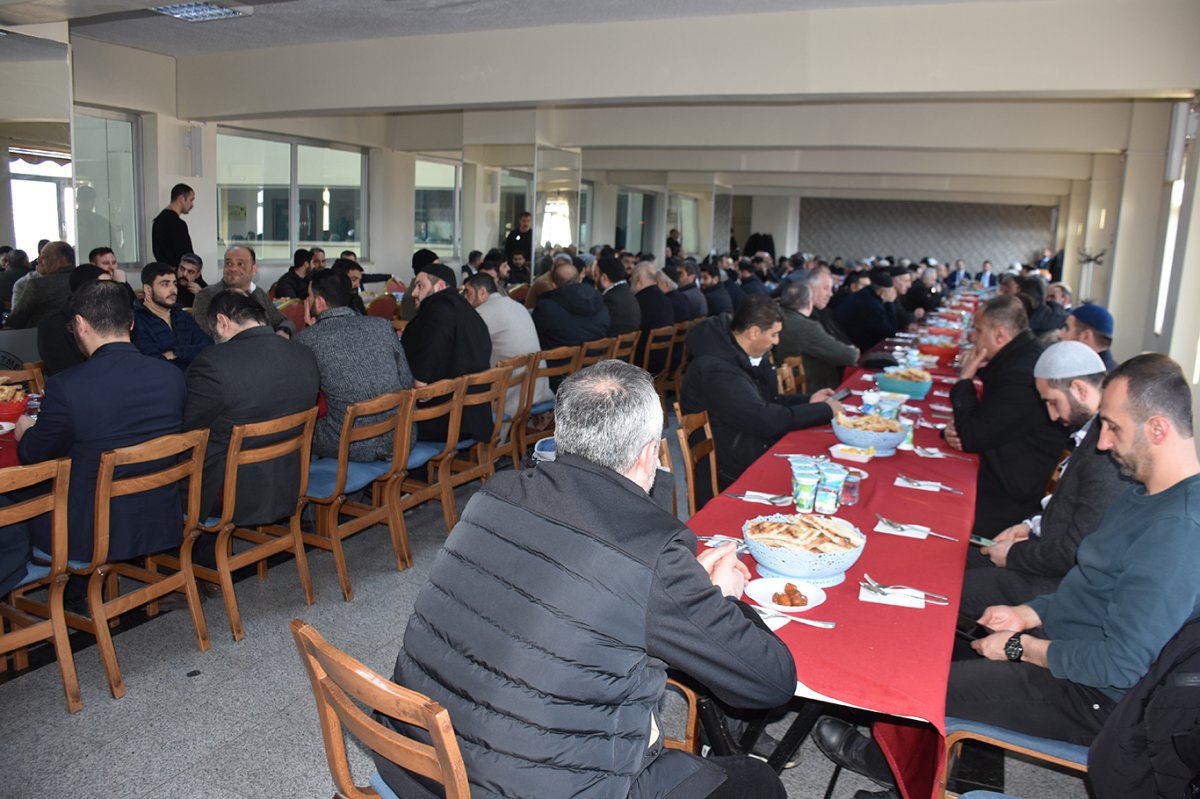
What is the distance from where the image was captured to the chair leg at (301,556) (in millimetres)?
3441

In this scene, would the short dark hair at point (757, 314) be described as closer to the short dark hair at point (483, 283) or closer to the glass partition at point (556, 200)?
the short dark hair at point (483, 283)

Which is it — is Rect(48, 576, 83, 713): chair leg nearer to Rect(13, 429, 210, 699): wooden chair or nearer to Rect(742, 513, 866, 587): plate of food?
Rect(13, 429, 210, 699): wooden chair

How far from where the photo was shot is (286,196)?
11.2 m

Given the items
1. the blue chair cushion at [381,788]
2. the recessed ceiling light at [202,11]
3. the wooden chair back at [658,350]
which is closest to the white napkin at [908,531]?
the blue chair cushion at [381,788]

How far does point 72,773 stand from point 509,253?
832 centimetres

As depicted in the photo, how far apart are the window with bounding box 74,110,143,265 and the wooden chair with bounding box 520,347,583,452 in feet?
17.5

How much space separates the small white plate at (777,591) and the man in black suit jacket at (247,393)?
6.52ft

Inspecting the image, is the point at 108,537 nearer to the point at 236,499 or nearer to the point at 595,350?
the point at 236,499

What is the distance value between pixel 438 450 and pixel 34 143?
3525 mm

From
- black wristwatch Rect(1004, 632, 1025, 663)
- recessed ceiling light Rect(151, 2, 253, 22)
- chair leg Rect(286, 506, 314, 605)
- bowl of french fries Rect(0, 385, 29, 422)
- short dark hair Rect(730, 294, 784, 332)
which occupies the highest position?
recessed ceiling light Rect(151, 2, 253, 22)

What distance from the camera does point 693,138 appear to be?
10242 mm

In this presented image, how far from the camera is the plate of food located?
6.72ft

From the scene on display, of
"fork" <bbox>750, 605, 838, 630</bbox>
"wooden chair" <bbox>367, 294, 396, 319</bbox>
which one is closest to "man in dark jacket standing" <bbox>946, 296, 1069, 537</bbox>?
"fork" <bbox>750, 605, 838, 630</bbox>

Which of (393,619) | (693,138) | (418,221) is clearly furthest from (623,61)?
(418,221)
